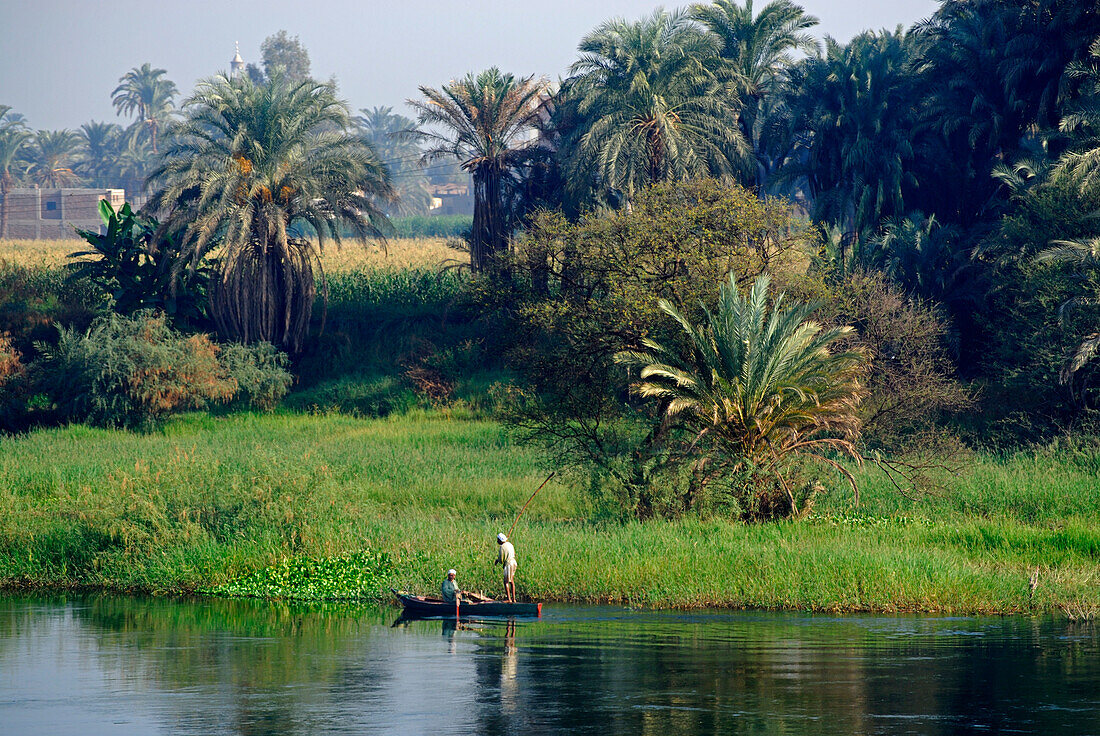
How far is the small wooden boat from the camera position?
69.9 ft

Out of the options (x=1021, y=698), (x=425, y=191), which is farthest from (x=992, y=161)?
(x=425, y=191)

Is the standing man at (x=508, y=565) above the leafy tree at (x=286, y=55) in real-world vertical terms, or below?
below

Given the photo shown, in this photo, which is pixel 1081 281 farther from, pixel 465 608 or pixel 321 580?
pixel 321 580

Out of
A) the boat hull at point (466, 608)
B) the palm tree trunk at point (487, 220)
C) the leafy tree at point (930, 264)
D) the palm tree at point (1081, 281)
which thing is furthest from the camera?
the palm tree trunk at point (487, 220)

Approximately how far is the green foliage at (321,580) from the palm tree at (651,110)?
24308mm

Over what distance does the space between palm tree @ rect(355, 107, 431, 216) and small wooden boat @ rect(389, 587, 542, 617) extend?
11201cm

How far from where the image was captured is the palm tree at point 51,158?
117625 mm

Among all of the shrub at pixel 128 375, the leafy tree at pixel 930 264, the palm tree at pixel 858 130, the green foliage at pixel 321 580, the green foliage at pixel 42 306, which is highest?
the palm tree at pixel 858 130

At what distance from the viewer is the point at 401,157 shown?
504ft

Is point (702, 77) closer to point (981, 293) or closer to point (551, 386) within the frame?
point (981, 293)

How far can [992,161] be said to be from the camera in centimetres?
4909

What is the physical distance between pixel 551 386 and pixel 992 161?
2702 cm

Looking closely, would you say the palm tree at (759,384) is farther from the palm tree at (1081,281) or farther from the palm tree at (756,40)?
the palm tree at (756,40)

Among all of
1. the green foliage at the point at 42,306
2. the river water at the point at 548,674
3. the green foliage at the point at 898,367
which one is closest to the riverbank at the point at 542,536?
the river water at the point at 548,674
